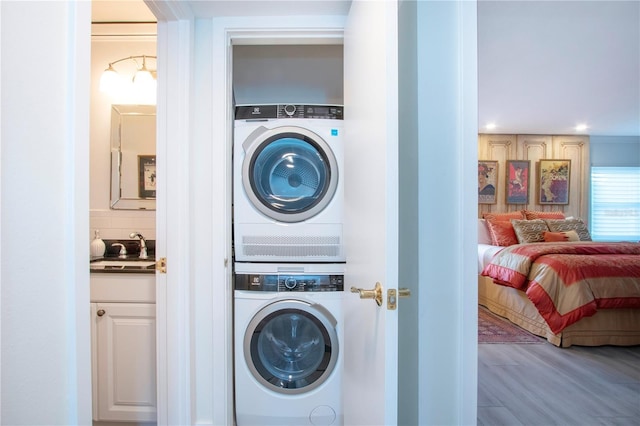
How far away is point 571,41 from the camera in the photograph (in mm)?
2512

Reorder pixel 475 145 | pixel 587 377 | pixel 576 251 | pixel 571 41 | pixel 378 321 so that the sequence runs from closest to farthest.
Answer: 1. pixel 378 321
2. pixel 475 145
3. pixel 587 377
4. pixel 571 41
5. pixel 576 251

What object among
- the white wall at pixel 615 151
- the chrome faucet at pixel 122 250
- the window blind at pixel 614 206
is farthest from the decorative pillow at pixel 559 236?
the chrome faucet at pixel 122 250

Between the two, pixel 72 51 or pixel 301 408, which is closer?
pixel 72 51

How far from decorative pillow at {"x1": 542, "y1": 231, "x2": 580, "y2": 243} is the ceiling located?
1.64 meters

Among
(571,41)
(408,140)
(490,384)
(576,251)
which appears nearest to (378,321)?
(408,140)

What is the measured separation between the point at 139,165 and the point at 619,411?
11.1 feet

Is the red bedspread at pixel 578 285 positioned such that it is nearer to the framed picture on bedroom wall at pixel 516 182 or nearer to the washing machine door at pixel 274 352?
the washing machine door at pixel 274 352

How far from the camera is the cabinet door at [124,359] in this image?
5.31 ft

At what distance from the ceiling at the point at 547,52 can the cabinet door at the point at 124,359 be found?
1532mm

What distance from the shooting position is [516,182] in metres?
5.14

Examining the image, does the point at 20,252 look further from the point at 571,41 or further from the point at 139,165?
the point at 571,41

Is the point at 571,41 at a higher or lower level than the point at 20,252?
higher

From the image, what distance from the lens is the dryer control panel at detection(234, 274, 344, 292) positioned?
1663 millimetres

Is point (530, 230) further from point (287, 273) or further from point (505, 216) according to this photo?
point (287, 273)
